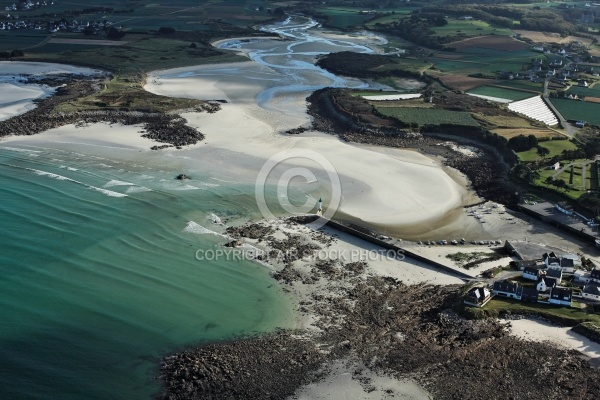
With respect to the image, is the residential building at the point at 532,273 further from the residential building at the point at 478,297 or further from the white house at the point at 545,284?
the residential building at the point at 478,297

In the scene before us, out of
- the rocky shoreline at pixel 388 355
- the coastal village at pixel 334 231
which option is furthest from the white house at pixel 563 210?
the rocky shoreline at pixel 388 355

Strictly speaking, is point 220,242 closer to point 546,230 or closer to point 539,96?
point 546,230

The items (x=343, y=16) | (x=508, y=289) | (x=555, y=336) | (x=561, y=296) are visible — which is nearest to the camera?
(x=555, y=336)

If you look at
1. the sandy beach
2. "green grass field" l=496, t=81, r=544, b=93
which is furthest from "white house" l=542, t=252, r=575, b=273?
"green grass field" l=496, t=81, r=544, b=93

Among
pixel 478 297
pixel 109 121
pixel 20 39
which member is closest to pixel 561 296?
pixel 478 297

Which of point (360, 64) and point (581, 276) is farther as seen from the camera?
point (360, 64)

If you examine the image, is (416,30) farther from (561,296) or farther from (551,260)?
(561,296)
